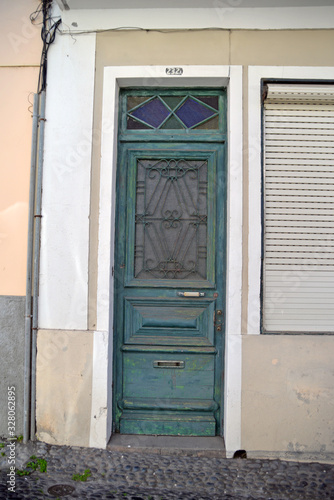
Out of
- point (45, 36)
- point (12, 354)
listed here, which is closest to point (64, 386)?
point (12, 354)

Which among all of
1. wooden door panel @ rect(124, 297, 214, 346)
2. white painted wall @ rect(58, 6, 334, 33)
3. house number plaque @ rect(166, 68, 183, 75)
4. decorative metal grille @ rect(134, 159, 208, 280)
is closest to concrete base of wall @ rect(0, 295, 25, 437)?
wooden door panel @ rect(124, 297, 214, 346)

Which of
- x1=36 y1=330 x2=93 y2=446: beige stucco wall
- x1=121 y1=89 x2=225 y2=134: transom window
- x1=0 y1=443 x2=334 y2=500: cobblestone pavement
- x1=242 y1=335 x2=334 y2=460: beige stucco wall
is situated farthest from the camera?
x1=121 y1=89 x2=225 y2=134: transom window

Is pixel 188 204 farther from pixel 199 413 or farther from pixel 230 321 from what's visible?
pixel 199 413

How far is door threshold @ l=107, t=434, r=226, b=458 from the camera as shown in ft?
11.8

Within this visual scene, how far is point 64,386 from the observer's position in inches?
145

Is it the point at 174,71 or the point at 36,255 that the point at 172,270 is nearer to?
the point at 36,255

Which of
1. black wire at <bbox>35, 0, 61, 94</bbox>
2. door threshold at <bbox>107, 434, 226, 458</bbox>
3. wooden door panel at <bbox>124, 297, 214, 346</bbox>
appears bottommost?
door threshold at <bbox>107, 434, 226, 458</bbox>

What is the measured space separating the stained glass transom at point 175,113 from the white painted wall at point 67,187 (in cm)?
48

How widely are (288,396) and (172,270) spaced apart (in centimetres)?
152

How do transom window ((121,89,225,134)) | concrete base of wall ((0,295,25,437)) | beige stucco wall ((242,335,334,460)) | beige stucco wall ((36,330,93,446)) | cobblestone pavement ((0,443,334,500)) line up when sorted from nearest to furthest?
cobblestone pavement ((0,443,334,500)) < beige stucco wall ((242,335,334,460)) < beige stucco wall ((36,330,93,446)) < concrete base of wall ((0,295,25,437)) < transom window ((121,89,225,134))

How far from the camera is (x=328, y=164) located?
3.73 m

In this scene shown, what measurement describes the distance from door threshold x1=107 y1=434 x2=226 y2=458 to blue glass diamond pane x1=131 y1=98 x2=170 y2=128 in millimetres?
2962

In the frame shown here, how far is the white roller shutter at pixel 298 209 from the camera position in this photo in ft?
12.1

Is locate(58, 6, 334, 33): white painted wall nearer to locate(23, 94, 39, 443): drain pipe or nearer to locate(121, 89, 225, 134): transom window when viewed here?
locate(121, 89, 225, 134): transom window
